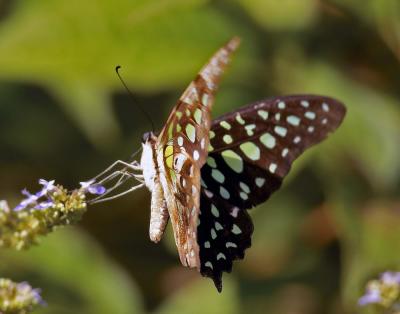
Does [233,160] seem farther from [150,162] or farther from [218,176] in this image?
[150,162]

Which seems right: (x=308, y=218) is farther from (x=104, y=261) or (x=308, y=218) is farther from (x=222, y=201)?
(x=222, y=201)

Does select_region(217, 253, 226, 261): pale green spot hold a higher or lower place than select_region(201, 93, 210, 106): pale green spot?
lower

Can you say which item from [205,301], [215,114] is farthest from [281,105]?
[205,301]

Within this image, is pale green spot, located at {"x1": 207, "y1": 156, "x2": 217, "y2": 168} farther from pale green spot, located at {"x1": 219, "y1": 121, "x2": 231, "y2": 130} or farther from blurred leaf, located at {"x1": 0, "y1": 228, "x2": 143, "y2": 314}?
blurred leaf, located at {"x1": 0, "y1": 228, "x2": 143, "y2": 314}

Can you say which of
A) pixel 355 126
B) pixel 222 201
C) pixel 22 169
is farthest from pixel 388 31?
pixel 22 169

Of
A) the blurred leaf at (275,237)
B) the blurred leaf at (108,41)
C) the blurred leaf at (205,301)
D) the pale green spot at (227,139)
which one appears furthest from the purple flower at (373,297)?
the blurred leaf at (108,41)

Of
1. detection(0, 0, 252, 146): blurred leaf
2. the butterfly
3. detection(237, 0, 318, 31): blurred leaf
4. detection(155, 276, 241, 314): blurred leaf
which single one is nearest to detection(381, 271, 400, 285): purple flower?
the butterfly
